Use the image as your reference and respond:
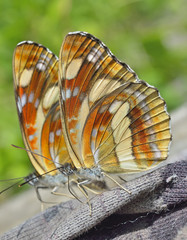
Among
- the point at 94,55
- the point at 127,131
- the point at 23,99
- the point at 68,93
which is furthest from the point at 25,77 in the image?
the point at 127,131

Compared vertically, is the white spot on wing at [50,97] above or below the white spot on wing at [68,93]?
above

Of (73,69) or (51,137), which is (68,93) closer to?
(73,69)

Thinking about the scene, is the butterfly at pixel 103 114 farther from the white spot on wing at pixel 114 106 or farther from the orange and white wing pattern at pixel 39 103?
the orange and white wing pattern at pixel 39 103

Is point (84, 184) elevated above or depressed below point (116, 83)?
below

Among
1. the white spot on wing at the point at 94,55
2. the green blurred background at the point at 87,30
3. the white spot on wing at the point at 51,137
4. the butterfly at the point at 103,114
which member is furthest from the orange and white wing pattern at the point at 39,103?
the green blurred background at the point at 87,30

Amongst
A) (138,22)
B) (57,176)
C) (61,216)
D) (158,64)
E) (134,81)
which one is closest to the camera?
(61,216)

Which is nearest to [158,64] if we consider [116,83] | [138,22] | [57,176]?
[138,22]

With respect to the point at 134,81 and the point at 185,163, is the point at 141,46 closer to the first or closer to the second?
the point at 134,81

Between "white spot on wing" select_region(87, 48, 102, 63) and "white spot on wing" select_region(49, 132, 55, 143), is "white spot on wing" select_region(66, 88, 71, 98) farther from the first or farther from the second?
"white spot on wing" select_region(49, 132, 55, 143)
